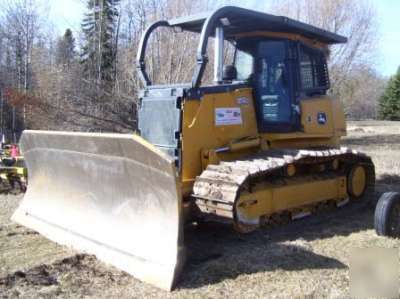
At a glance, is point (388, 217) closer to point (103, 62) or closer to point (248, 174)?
point (248, 174)

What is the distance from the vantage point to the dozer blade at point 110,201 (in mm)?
5102

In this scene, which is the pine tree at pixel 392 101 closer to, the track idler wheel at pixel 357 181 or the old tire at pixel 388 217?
the track idler wheel at pixel 357 181

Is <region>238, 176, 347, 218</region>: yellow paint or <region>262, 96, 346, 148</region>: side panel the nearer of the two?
<region>238, 176, 347, 218</region>: yellow paint

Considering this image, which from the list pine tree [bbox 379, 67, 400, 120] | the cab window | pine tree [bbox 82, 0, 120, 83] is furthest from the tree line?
pine tree [bbox 379, 67, 400, 120]

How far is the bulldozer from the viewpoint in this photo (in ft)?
17.7

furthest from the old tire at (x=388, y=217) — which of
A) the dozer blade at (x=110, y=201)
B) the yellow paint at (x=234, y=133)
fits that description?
the dozer blade at (x=110, y=201)

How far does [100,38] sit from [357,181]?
745 inches

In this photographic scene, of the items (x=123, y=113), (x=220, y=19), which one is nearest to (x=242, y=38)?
(x=220, y=19)

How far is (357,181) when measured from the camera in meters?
8.12

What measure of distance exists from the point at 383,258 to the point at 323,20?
82.0ft

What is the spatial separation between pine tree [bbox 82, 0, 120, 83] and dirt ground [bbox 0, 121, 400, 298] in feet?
55.9

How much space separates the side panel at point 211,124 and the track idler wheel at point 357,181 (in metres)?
1.88

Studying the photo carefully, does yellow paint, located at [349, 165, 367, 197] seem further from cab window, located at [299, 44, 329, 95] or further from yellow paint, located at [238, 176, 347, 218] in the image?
cab window, located at [299, 44, 329, 95]

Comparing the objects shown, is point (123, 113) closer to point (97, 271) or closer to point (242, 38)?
point (242, 38)
